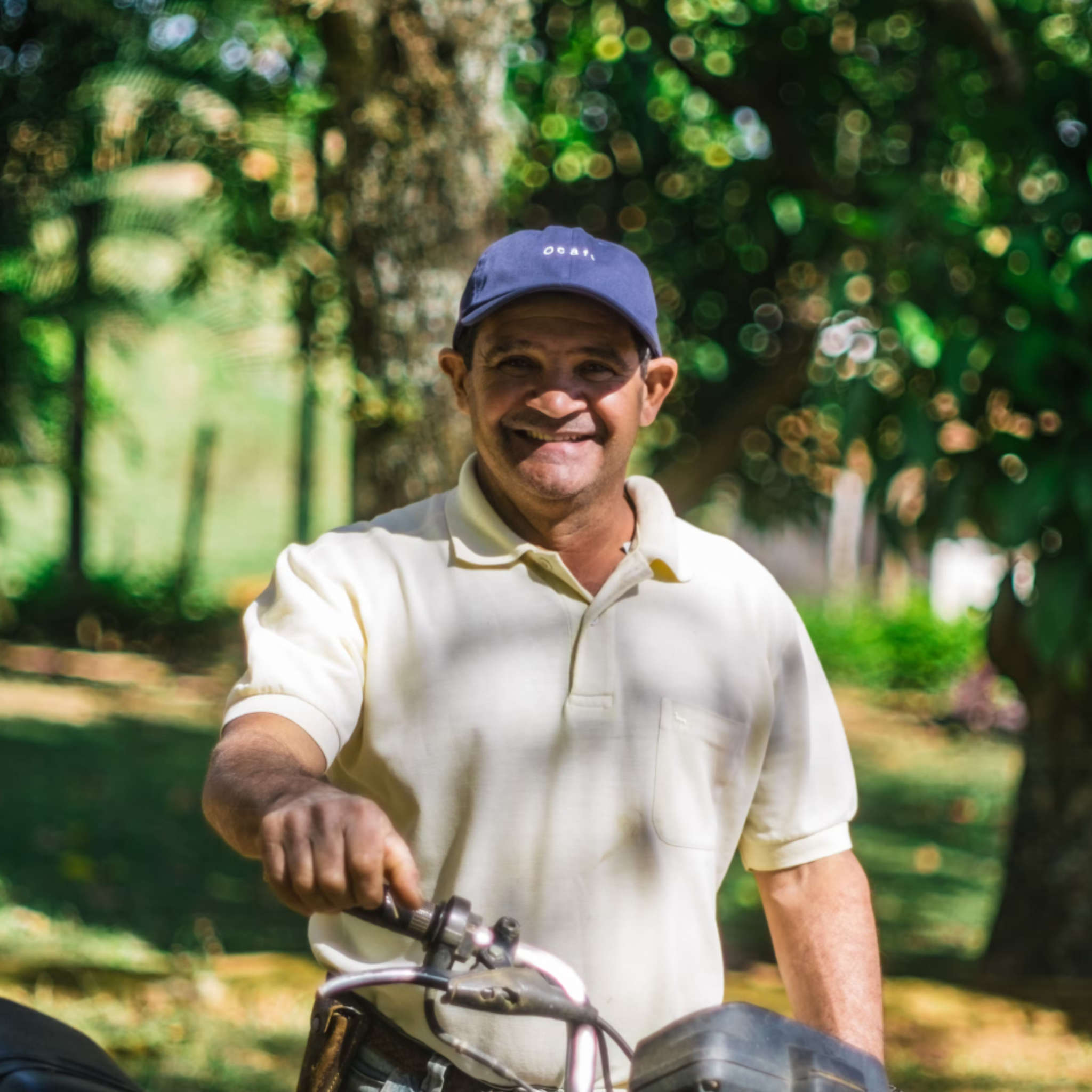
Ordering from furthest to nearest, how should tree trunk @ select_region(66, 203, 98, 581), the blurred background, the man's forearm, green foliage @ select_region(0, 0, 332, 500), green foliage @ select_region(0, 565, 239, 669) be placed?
green foliage @ select_region(0, 565, 239, 669)
tree trunk @ select_region(66, 203, 98, 581)
green foliage @ select_region(0, 0, 332, 500)
the blurred background
the man's forearm

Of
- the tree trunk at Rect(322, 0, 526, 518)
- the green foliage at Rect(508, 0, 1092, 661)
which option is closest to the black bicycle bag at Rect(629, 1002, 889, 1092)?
the tree trunk at Rect(322, 0, 526, 518)

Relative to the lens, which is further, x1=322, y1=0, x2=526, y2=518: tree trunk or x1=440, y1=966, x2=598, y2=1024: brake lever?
x1=322, y1=0, x2=526, y2=518: tree trunk

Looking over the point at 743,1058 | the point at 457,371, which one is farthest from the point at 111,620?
the point at 743,1058

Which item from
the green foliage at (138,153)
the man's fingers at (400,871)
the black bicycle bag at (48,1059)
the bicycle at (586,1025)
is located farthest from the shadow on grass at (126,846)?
Answer: the man's fingers at (400,871)

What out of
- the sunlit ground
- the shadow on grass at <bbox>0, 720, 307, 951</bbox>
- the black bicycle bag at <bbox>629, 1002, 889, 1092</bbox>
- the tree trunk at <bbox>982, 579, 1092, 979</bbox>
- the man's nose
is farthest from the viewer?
the shadow on grass at <bbox>0, 720, 307, 951</bbox>

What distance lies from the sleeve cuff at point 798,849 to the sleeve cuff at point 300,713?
2.20 feet

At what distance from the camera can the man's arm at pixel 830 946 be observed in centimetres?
208

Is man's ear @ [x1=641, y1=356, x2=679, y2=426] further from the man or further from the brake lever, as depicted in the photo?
the brake lever

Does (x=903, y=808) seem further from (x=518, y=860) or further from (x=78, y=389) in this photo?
(x=518, y=860)

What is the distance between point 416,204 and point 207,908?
13.7ft

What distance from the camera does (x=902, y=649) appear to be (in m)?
14.9

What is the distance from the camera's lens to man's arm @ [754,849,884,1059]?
6.84 feet

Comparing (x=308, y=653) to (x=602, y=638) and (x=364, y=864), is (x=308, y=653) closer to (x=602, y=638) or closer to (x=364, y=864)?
(x=602, y=638)

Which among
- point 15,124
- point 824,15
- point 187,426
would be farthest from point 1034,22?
point 187,426
